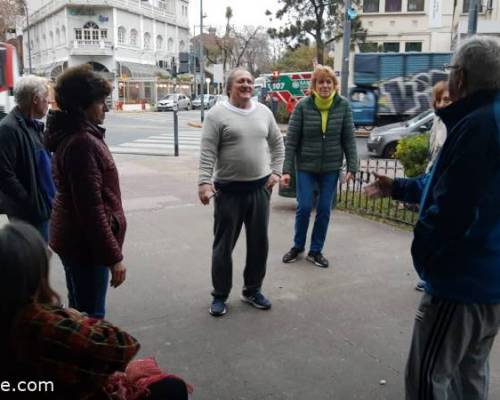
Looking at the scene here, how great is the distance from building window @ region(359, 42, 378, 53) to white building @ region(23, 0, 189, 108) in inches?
831

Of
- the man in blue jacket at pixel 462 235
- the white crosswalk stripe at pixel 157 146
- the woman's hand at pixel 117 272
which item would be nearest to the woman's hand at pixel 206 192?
the woman's hand at pixel 117 272

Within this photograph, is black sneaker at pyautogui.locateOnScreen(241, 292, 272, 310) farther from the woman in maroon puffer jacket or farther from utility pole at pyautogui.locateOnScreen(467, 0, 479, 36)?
utility pole at pyautogui.locateOnScreen(467, 0, 479, 36)

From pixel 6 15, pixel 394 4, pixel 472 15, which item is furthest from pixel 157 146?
pixel 394 4

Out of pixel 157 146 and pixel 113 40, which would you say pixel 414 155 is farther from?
pixel 113 40

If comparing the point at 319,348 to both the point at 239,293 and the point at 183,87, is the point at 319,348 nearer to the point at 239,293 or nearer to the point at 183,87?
the point at 239,293

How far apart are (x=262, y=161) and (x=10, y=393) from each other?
8.53 feet

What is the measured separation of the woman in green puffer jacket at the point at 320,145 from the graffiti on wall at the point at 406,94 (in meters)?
17.6

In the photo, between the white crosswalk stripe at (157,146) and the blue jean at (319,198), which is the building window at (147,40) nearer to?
the white crosswalk stripe at (157,146)

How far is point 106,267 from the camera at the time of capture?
2.79m

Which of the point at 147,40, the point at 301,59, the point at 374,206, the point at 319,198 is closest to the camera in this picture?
the point at 319,198

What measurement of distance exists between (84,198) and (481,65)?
1.86 m

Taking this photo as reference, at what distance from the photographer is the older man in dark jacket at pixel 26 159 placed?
346 centimetres

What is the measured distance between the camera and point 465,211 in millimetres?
1933

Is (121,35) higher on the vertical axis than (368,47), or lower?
higher
